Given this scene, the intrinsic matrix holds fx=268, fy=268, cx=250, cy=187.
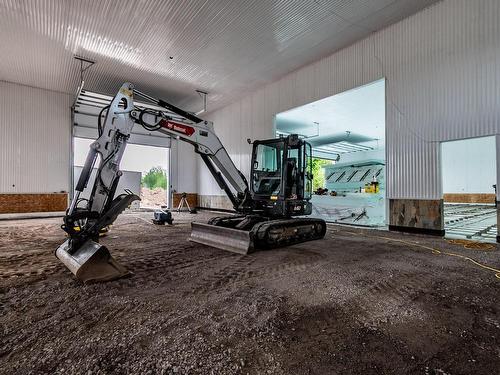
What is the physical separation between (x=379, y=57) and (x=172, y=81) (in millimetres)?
7691

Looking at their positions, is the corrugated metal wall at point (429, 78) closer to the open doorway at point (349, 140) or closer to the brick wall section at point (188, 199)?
the open doorway at point (349, 140)

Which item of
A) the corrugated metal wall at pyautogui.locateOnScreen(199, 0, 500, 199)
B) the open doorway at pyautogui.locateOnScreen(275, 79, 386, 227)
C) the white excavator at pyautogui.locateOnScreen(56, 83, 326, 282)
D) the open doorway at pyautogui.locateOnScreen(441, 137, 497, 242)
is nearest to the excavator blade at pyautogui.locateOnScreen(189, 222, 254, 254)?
the white excavator at pyautogui.locateOnScreen(56, 83, 326, 282)

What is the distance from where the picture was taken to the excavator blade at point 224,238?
479 centimetres

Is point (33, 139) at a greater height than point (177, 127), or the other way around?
point (33, 139)

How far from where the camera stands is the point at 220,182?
6078mm

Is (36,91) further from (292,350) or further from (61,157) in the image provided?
(292,350)

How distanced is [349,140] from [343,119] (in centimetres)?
497

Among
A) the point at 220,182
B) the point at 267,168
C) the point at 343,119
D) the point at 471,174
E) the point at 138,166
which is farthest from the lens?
the point at 471,174

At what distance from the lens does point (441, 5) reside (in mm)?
6527

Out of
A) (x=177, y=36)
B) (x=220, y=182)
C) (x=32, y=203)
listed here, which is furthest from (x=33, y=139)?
(x=220, y=182)

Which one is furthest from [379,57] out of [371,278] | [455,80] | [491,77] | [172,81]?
[172,81]

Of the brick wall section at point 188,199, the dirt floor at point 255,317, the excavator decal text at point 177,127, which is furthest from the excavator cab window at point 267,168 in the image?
the brick wall section at point 188,199

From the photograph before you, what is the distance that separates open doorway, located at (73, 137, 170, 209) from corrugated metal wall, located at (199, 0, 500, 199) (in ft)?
33.4

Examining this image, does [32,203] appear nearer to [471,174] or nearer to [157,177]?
[157,177]
